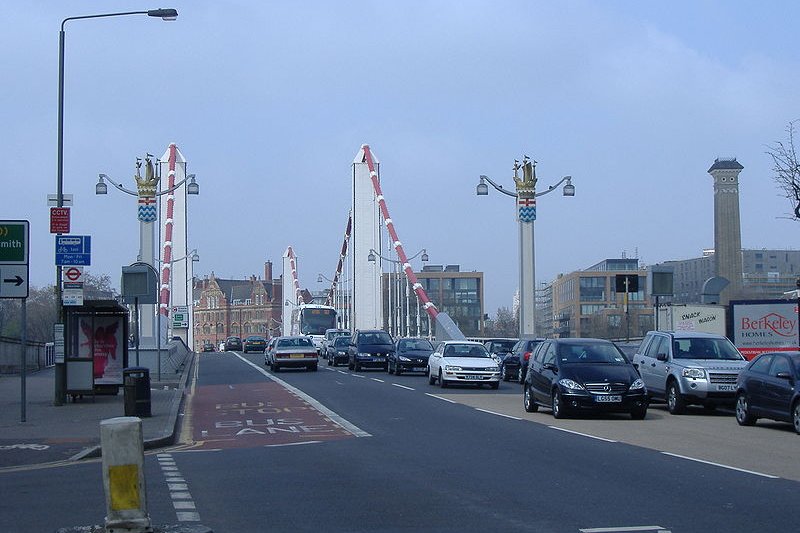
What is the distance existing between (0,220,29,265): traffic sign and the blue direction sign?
307cm

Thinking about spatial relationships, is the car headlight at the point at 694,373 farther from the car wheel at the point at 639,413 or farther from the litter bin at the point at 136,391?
the litter bin at the point at 136,391

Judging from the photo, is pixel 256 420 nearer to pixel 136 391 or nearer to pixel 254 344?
pixel 136 391

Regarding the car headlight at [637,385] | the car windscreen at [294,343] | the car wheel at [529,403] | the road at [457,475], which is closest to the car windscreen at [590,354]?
the car headlight at [637,385]

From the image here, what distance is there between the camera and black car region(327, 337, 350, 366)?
55525mm

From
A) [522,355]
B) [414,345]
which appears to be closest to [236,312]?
[414,345]

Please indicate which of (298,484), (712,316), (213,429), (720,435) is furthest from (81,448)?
(712,316)

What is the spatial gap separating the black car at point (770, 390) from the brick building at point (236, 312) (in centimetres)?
15558

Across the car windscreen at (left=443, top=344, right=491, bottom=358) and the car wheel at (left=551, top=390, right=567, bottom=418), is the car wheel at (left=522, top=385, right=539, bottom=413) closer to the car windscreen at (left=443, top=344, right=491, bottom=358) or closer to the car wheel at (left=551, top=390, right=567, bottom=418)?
the car wheel at (left=551, top=390, right=567, bottom=418)

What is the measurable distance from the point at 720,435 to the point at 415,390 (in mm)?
15244

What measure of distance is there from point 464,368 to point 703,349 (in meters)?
10.8

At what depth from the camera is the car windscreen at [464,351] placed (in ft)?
119

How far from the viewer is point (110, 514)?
28.2ft

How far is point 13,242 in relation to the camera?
21.8 meters

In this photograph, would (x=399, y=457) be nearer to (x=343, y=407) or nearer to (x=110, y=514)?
(x=110, y=514)
